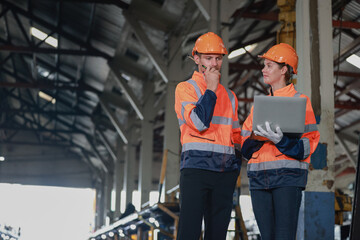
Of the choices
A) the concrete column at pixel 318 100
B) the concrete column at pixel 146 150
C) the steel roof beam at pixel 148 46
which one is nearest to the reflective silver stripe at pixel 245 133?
the concrete column at pixel 318 100

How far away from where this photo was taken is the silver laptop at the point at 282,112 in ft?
10.8

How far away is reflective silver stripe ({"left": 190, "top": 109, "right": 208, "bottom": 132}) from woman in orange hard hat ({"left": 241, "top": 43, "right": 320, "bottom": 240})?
1.20 feet

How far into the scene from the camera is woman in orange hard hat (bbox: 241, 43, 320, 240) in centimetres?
334

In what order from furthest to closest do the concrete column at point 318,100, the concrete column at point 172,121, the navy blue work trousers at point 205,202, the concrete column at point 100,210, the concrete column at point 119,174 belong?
1. the concrete column at point 100,210
2. the concrete column at point 119,174
3. the concrete column at point 172,121
4. the concrete column at point 318,100
5. the navy blue work trousers at point 205,202

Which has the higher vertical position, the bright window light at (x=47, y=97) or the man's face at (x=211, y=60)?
the bright window light at (x=47, y=97)

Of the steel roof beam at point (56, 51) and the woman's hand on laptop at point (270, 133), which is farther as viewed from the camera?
the steel roof beam at point (56, 51)

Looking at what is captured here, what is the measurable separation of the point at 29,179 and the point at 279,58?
109ft

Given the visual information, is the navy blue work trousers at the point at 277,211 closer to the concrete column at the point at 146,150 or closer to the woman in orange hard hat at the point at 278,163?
the woman in orange hard hat at the point at 278,163

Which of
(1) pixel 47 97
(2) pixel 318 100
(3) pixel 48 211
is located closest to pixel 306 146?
(2) pixel 318 100

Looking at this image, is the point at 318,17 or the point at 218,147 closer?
the point at 218,147

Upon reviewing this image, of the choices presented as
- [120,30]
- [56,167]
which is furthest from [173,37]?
[56,167]

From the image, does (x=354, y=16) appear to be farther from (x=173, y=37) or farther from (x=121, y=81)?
(x=121, y=81)

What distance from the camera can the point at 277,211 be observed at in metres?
3.35

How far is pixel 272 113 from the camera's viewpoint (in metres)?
3.32
